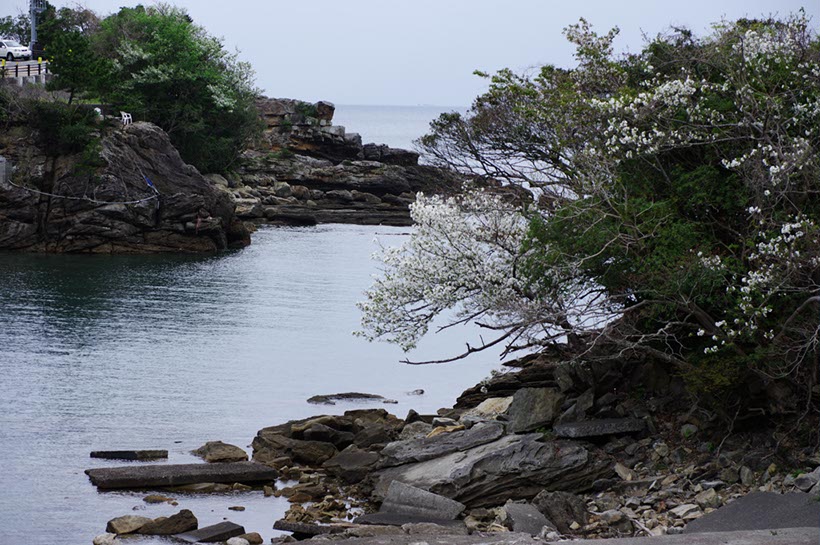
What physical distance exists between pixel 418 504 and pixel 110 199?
54871mm

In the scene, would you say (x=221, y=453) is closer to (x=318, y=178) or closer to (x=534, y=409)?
(x=534, y=409)

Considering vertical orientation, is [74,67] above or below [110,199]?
above

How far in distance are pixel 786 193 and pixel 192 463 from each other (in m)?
14.1

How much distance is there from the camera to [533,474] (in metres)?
19.7

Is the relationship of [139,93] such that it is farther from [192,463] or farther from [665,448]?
[665,448]

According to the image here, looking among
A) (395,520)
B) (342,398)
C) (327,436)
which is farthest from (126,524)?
(342,398)

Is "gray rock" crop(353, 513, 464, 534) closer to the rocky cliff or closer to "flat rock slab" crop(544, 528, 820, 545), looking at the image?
"flat rock slab" crop(544, 528, 820, 545)

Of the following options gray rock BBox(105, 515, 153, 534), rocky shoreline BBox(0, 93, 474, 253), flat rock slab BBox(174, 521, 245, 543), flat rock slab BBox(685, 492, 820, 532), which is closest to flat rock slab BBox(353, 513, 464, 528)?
flat rock slab BBox(174, 521, 245, 543)

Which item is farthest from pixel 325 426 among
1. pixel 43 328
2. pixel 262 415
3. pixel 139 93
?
pixel 139 93

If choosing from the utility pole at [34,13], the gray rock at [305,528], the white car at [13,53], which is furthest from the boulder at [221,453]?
the utility pole at [34,13]

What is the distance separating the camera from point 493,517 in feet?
61.3

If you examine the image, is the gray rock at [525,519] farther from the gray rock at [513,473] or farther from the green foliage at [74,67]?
the green foliage at [74,67]

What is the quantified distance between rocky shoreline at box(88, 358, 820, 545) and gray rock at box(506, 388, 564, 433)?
0.08ft

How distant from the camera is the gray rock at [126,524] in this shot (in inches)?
725
